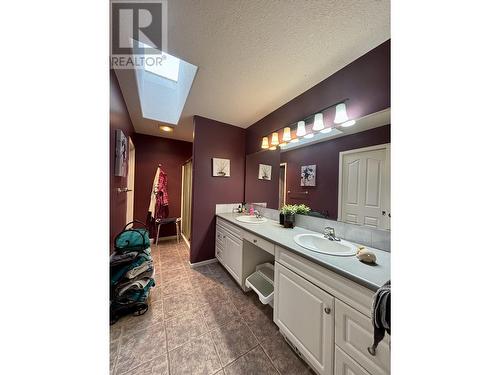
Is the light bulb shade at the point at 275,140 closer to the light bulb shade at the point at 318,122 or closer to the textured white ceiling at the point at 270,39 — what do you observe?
the textured white ceiling at the point at 270,39

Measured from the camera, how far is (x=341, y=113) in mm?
A: 1390

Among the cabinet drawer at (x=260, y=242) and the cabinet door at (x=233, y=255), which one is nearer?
the cabinet drawer at (x=260, y=242)

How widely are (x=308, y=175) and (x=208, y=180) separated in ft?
4.76

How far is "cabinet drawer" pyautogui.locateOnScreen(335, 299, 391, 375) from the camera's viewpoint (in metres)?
0.73

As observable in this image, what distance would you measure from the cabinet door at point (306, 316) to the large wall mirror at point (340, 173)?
68cm

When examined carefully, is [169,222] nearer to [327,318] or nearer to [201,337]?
[201,337]

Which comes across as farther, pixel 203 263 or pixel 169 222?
pixel 169 222

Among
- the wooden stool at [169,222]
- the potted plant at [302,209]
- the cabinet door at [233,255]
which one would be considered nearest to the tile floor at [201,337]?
the cabinet door at [233,255]

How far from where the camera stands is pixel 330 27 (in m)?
1.06

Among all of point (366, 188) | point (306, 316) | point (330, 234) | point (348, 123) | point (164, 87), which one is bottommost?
point (306, 316)
